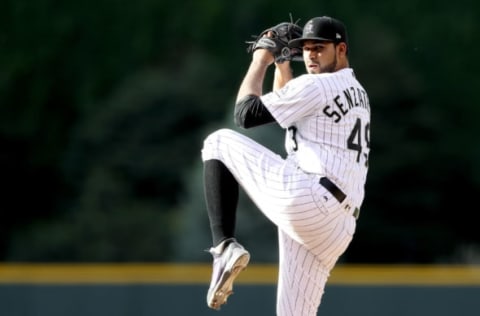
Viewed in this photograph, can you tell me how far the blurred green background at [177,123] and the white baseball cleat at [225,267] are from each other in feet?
33.9

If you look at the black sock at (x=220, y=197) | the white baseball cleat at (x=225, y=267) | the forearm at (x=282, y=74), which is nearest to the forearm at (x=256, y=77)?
the forearm at (x=282, y=74)

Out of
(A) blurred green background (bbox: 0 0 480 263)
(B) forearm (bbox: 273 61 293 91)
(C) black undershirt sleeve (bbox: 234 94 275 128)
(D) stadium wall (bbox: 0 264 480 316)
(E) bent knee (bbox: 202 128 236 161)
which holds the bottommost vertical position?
(A) blurred green background (bbox: 0 0 480 263)

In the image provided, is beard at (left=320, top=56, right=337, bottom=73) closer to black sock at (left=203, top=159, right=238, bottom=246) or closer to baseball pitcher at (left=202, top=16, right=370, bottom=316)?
baseball pitcher at (left=202, top=16, right=370, bottom=316)

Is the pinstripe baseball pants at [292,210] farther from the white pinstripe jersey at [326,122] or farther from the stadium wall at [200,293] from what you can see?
the stadium wall at [200,293]

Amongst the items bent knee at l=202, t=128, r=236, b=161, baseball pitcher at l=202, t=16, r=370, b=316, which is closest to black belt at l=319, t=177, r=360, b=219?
baseball pitcher at l=202, t=16, r=370, b=316

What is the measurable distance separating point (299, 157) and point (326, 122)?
0.19m

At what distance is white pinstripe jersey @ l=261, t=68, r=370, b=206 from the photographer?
5664 mm

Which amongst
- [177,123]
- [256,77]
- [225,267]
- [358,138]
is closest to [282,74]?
[256,77]

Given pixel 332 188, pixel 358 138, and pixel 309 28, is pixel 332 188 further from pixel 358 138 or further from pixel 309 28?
pixel 309 28

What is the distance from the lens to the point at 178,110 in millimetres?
21984

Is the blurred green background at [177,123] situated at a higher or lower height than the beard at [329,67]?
lower

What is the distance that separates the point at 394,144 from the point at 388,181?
55 cm

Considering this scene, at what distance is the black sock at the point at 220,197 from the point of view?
18.9 feet

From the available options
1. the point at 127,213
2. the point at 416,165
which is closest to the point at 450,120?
the point at 416,165
